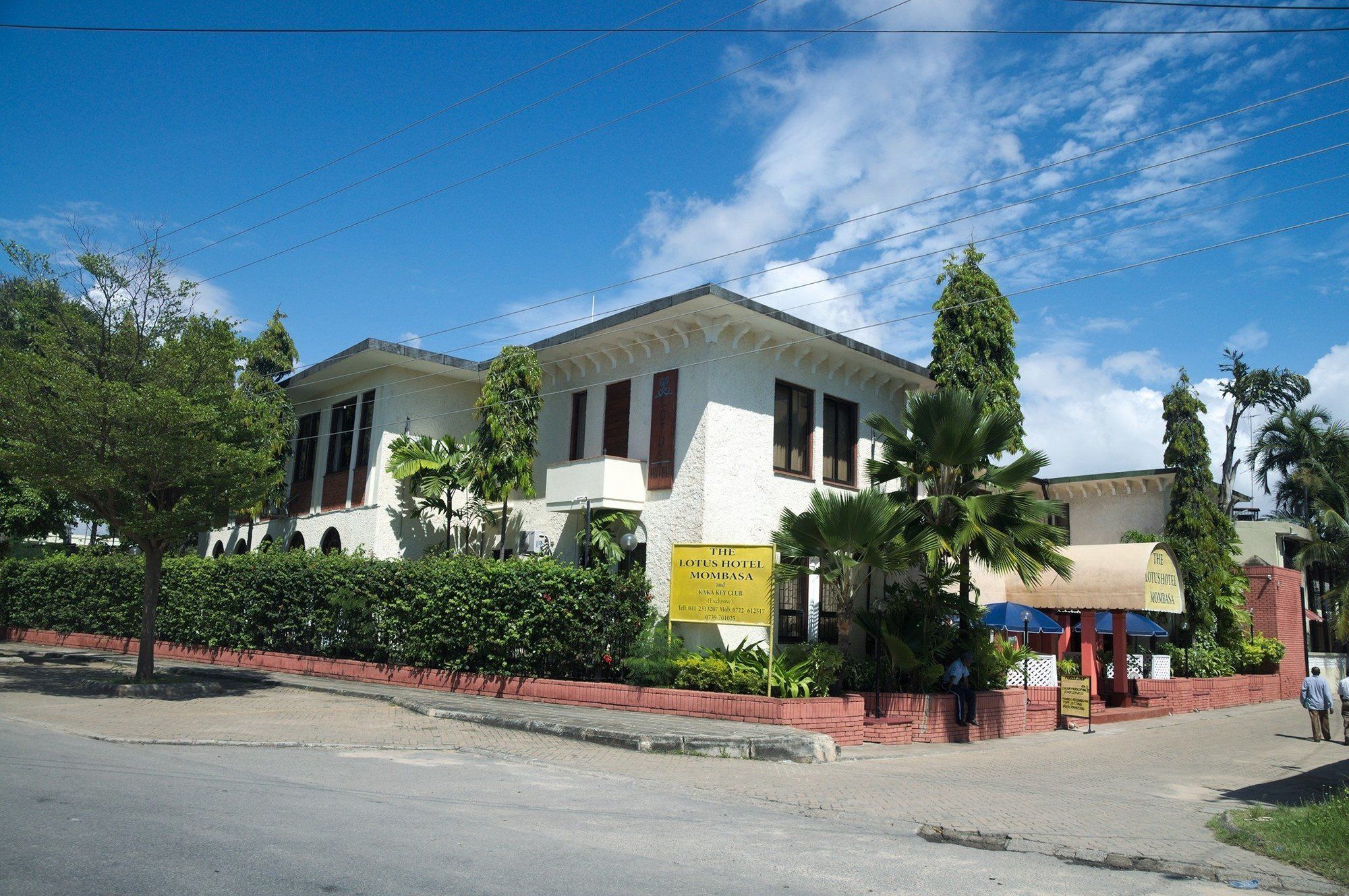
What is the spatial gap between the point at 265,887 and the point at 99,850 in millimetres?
1459

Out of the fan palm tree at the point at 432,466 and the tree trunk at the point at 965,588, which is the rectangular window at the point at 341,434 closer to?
the fan palm tree at the point at 432,466

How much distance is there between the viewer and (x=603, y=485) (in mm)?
18719

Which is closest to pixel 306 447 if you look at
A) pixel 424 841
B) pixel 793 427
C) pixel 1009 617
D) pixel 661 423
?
pixel 661 423

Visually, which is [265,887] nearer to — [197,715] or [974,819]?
[974,819]

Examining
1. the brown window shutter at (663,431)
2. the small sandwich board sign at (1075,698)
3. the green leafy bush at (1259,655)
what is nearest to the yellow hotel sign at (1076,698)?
the small sandwich board sign at (1075,698)

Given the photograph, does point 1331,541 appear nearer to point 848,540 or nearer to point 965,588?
point 965,588

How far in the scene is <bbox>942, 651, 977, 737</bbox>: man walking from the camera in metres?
16.5

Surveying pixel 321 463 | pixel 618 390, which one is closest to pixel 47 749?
pixel 618 390

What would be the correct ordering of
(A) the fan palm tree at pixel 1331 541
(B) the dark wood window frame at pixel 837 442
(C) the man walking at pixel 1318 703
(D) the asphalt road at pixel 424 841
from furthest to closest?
Answer: (A) the fan palm tree at pixel 1331 541
(B) the dark wood window frame at pixel 837 442
(C) the man walking at pixel 1318 703
(D) the asphalt road at pixel 424 841

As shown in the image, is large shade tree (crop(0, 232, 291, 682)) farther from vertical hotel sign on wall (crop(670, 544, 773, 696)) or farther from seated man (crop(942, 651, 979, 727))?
seated man (crop(942, 651, 979, 727))

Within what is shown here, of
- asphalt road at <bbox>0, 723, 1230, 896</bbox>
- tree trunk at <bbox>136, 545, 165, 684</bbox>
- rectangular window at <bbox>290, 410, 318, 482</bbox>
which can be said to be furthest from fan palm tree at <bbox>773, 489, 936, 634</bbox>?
rectangular window at <bbox>290, 410, 318, 482</bbox>

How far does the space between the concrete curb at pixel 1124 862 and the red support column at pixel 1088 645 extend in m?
13.8

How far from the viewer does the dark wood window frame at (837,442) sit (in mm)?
21016

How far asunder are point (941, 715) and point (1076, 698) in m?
3.88
